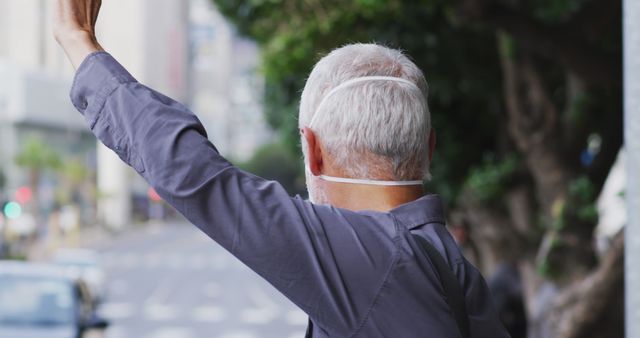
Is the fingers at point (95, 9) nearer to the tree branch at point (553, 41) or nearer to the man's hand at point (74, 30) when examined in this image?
the man's hand at point (74, 30)

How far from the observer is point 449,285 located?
6.61 feet

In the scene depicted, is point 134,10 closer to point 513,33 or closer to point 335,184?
point 513,33

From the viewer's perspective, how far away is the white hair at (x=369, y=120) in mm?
2062

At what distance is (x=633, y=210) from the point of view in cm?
323

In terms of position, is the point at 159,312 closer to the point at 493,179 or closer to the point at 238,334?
the point at 238,334

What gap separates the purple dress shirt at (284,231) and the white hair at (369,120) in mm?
127

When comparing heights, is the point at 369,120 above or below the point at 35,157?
above

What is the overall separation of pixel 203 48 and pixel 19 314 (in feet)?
561

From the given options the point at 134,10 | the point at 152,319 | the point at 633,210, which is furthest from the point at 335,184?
the point at 134,10

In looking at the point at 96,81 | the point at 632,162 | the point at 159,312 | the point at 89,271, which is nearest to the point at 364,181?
the point at 96,81

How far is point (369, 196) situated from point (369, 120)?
14 centimetres

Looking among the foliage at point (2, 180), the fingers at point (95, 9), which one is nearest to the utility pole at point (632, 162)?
the fingers at point (95, 9)

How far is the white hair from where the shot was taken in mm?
2062

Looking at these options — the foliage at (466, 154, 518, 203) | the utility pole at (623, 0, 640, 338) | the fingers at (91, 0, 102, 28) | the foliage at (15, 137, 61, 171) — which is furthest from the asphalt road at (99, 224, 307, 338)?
the fingers at (91, 0, 102, 28)
